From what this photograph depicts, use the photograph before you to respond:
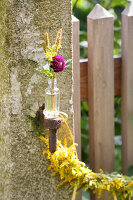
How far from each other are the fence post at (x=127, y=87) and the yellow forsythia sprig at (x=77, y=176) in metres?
0.42

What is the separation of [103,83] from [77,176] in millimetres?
588

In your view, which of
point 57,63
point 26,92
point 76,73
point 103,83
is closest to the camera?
point 57,63

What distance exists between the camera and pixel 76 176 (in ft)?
5.44

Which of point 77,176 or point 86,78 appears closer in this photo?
point 77,176

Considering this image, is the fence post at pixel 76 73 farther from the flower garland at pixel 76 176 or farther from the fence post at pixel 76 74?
the flower garland at pixel 76 176

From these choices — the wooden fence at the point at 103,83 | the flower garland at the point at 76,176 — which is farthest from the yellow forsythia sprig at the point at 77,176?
the wooden fence at the point at 103,83

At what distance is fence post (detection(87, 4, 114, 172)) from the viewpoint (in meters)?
1.92

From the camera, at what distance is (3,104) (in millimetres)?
1599

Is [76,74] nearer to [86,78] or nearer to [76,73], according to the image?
[76,73]

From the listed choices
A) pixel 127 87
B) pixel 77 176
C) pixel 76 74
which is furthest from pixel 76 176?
pixel 127 87

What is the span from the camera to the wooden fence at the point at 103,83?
6.28 feet

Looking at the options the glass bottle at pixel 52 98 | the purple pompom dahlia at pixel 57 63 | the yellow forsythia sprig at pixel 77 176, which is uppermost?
the purple pompom dahlia at pixel 57 63

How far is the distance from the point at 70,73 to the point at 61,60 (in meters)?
0.23

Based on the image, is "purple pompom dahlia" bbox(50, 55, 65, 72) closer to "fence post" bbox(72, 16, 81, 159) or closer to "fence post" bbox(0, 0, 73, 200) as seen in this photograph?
"fence post" bbox(0, 0, 73, 200)
